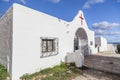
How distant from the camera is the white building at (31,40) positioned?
6.26 metres

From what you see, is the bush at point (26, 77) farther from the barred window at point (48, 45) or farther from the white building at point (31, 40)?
the barred window at point (48, 45)

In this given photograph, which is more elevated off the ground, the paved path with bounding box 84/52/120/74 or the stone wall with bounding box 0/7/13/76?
Answer: the stone wall with bounding box 0/7/13/76

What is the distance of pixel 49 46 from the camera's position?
9070 millimetres

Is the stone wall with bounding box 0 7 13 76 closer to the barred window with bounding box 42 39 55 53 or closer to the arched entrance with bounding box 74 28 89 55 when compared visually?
the barred window with bounding box 42 39 55 53

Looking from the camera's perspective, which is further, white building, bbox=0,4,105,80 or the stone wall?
the stone wall

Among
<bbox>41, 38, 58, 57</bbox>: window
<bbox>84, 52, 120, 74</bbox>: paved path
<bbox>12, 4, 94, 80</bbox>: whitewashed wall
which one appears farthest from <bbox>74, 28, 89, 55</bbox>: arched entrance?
<bbox>41, 38, 58, 57</bbox>: window

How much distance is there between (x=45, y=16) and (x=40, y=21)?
0.69 meters

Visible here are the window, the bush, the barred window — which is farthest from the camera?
the barred window

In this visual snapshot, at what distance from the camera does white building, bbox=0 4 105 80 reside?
6262 millimetres

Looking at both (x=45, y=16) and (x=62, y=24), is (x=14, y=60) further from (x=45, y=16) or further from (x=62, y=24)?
(x=62, y=24)

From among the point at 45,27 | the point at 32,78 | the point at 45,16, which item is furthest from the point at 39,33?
the point at 32,78

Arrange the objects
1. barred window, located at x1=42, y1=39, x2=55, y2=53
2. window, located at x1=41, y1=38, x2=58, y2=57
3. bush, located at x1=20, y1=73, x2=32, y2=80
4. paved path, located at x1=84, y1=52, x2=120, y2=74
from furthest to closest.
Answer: paved path, located at x1=84, y1=52, x2=120, y2=74, barred window, located at x1=42, y1=39, x2=55, y2=53, window, located at x1=41, y1=38, x2=58, y2=57, bush, located at x1=20, y1=73, x2=32, y2=80

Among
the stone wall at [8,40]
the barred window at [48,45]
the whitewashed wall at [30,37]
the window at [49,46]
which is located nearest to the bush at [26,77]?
the whitewashed wall at [30,37]

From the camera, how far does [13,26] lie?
20.1 ft
